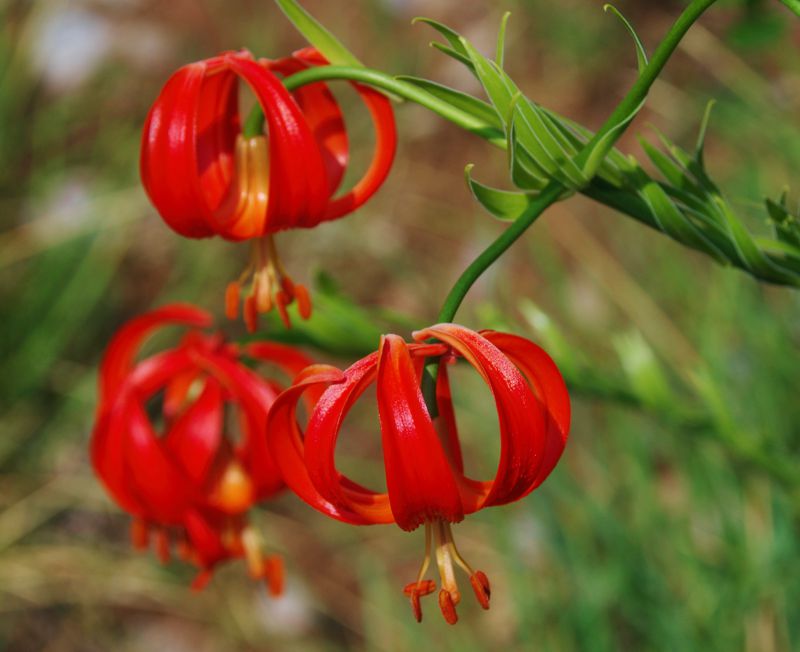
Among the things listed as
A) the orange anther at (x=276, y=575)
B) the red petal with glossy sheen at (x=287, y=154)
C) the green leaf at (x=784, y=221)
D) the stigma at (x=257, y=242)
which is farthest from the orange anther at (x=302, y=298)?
the orange anther at (x=276, y=575)

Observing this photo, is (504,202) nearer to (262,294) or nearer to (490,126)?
(490,126)

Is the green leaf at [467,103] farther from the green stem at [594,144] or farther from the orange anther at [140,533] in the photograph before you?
the orange anther at [140,533]

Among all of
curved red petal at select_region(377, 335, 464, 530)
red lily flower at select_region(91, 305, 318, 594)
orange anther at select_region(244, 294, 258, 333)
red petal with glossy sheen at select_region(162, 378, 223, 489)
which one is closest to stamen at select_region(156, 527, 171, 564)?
red lily flower at select_region(91, 305, 318, 594)

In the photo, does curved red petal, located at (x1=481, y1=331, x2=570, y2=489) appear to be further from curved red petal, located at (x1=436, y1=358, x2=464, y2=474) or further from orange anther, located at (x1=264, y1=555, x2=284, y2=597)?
orange anther, located at (x1=264, y1=555, x2=284, y2=597)

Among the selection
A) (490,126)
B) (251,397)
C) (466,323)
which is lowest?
(466,323)

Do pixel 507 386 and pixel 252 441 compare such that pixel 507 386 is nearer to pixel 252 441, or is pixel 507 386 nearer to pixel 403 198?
pixel 252 441

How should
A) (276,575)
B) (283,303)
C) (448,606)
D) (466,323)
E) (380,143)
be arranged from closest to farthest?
(448,606) < (380,143) < (283,303) < (276,575) < (466,323)

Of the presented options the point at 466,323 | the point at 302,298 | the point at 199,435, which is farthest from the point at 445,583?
the point at 466,323

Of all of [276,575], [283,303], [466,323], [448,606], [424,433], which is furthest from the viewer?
[466,323]
